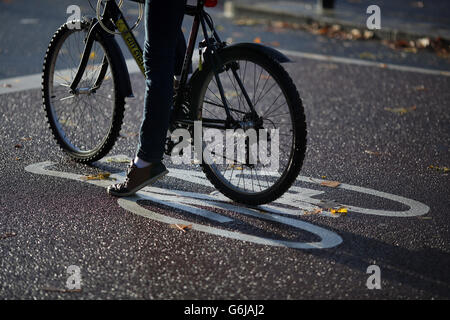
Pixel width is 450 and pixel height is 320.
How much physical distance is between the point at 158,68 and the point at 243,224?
39.3 inches

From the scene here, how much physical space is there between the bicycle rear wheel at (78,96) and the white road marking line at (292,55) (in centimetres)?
146

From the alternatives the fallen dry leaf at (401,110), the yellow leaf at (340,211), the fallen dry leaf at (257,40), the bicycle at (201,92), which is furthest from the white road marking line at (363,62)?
the yellow leaf at (340,211)

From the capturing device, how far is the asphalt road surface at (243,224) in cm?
388

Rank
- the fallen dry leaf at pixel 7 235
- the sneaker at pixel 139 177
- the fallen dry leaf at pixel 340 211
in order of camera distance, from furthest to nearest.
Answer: the sneaker at pixel 139 177 < the fallen dry leaf at pixel 340 211 < the fallen dry leaf at pixel 7 235

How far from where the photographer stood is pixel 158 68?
15.6 ft

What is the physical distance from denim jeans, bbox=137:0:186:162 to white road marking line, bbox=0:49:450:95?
125 inches

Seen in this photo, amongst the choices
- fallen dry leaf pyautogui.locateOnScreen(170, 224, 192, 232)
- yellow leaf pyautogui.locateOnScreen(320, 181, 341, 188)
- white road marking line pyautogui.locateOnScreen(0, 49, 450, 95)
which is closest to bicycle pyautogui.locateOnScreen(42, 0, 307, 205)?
yellow leaf pyautogui.locateOnScreen(320, 181, 341, 188)

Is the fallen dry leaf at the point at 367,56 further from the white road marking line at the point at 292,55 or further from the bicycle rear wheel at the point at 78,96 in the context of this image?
the bicycle rear wheel at the point at 78,96

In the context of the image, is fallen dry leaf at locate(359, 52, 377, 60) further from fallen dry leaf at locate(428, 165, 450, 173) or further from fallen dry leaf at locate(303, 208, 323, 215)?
fallen dry leaf at locate(303, 208, 323, 215)

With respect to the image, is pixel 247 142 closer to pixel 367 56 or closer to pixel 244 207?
pixel 244 207

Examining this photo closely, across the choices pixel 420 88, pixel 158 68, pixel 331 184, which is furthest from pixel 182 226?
pixel 420 88

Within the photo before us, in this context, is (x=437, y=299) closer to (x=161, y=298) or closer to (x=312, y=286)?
(x=312, y=286)

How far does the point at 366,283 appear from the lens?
12.8 feet
